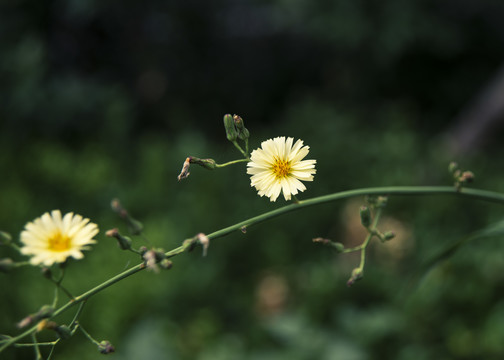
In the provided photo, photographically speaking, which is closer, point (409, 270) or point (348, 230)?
point (409, 270)

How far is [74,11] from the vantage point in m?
3.61

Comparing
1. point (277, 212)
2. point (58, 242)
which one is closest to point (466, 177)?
point (277, 212)

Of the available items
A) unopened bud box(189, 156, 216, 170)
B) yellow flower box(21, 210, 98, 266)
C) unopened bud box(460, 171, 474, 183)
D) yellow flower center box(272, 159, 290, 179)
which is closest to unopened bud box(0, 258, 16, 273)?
yellow flower box(21, 210, 98, 266)

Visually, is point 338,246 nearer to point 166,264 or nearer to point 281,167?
point 281,167

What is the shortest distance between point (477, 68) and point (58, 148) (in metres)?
3.68

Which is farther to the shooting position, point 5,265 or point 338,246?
point 338,246

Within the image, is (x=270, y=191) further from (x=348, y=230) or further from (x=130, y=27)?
(x=130, y=27)

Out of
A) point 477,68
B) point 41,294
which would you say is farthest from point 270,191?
point 477,68

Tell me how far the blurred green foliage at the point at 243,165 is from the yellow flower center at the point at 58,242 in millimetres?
927

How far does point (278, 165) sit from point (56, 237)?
0.37 meters

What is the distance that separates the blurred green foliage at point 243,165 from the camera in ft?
7.69

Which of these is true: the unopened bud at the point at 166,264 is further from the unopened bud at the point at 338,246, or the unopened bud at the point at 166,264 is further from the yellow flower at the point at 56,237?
the unopened bud at the point at 338,246

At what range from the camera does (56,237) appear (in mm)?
731

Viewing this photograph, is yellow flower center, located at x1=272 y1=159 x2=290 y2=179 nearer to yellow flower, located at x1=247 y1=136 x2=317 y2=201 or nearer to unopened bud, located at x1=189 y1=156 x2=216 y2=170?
yellow flower, located at x1=247 y1=136 x2=317 y2=201
